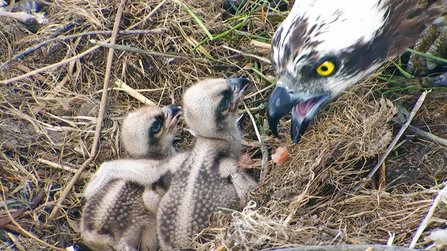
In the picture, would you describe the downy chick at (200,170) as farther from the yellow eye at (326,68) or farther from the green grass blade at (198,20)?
the yellow eye at (326,68)

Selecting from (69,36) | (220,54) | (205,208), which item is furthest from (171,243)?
(69,36)

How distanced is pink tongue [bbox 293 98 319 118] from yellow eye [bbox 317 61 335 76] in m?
0.21

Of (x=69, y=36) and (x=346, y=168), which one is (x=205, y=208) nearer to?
(x=346, y=168)

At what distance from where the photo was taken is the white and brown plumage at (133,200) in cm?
366

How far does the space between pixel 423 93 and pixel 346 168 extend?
2.77 ft

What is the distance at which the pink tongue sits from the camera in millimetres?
3291

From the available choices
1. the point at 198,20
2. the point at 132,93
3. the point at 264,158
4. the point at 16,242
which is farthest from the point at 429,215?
the point at 16,242

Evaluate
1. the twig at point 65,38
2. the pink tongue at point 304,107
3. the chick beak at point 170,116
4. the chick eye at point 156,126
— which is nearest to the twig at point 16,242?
the chick eye at point 156,126

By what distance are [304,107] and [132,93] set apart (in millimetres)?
1788

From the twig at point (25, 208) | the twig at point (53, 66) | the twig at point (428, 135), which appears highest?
the twig at point (53, 66)

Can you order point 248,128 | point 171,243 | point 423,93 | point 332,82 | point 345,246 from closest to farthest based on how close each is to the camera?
point 345,246 < point 332,82 < point 171,243 < point 423,93 < point 248,128

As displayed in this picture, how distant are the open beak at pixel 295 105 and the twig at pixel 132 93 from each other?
4.89ft

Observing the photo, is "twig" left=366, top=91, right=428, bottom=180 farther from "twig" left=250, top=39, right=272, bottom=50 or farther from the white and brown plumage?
the white and brown plumage

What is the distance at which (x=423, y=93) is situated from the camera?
12.5 ft
